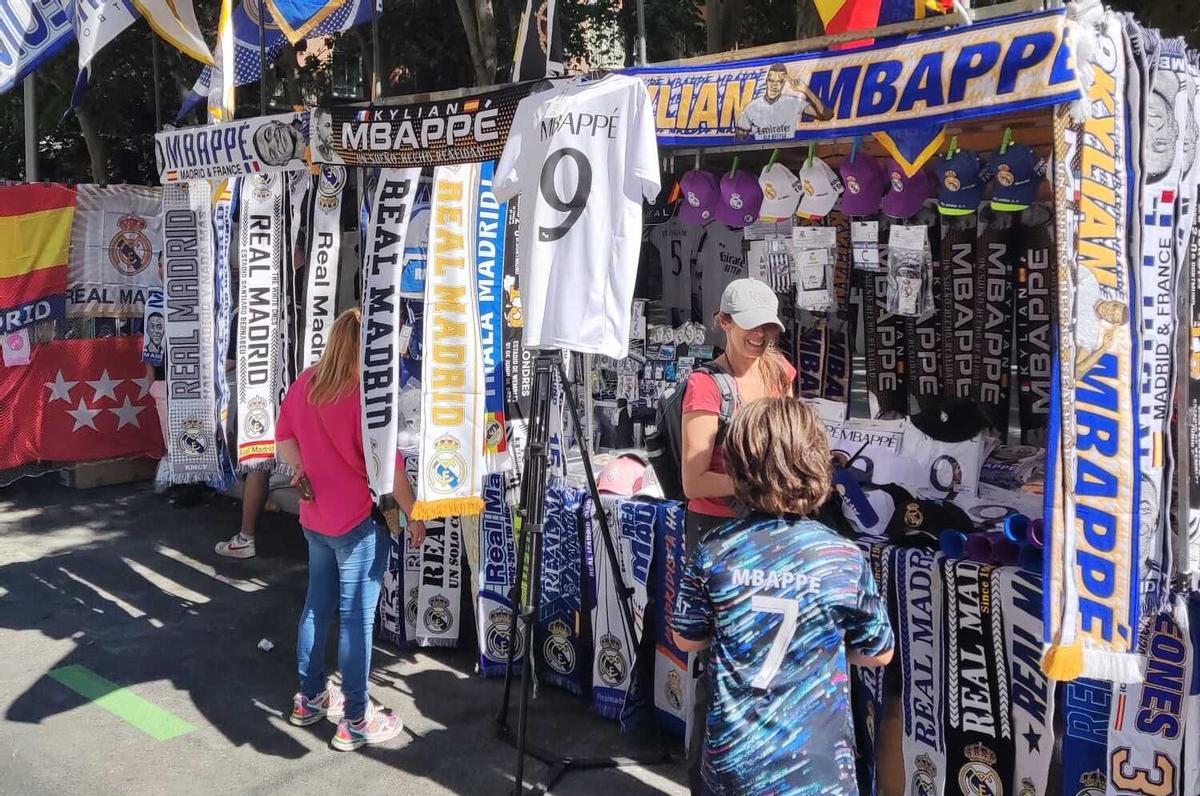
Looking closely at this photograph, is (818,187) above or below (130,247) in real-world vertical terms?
below

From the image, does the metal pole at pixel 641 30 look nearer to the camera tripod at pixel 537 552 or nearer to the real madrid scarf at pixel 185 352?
the camera tripod at pixel 537 552

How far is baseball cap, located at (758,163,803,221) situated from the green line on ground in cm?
337

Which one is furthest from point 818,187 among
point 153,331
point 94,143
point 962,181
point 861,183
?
point 94,143

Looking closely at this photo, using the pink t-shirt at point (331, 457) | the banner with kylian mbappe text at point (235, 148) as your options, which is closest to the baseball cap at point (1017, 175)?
the pink t-shirt at point (331, 457)

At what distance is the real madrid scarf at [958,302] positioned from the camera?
15.4 feet

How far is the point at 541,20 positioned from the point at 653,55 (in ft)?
24.0

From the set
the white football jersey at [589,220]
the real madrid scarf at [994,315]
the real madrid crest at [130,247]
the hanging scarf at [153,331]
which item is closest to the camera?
the white football jersey at [589,220]

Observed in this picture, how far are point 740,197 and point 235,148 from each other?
2.72m

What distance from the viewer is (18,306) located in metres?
7.88

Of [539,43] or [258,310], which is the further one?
[258,310]

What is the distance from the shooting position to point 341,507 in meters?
3.88

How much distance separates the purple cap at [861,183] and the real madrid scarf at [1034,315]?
0.71m

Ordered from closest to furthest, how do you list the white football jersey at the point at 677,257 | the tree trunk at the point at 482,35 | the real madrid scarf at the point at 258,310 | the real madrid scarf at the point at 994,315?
1. the real madrid scarf at the point at 994,315
2. the real madrid scarf at the point at 258,310
3. the white football jersey at the point at 677,257
4. the tree trunk at the point at 482,35

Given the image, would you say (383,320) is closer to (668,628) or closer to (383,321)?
(383,321)
